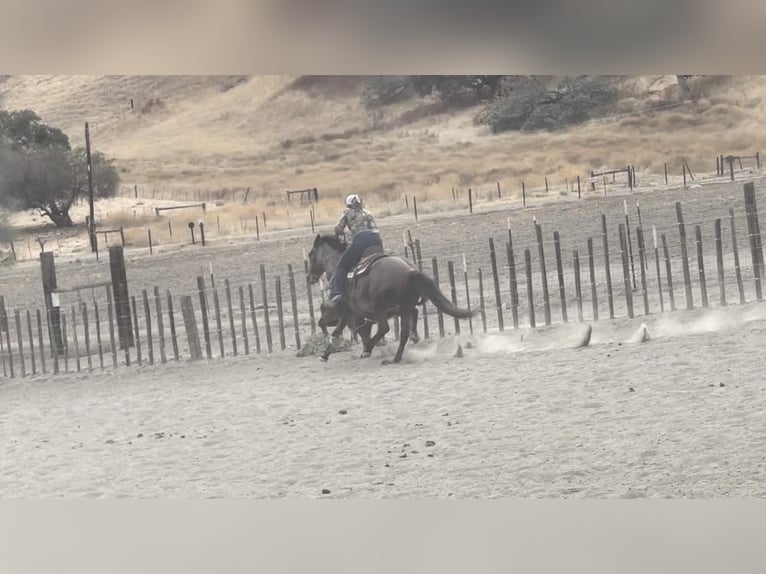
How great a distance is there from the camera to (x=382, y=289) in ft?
18.0

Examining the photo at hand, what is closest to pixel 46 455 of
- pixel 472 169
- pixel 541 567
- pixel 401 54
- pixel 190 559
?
pixel 190 559

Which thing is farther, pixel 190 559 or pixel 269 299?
pixel 269 299

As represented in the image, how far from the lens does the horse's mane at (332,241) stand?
17.7ft

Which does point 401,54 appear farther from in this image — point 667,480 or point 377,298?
point 377,298

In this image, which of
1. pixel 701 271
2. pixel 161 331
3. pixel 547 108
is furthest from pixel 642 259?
pixel 161 331

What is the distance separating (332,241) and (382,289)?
0.35 metres

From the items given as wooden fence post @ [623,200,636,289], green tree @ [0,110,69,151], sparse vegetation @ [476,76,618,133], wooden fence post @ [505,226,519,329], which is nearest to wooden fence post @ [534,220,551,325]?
wooden fence post @ [505,226,519,329]

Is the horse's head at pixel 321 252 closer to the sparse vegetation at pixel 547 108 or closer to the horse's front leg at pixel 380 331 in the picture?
the horse's front leg at pixel 380 331

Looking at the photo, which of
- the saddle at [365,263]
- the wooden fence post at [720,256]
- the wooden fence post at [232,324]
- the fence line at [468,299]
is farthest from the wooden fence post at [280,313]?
the wooden fence post at [720,256]

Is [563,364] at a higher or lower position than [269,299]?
lower

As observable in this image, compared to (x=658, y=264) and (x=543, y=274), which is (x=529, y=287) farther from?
(x=658, y=264)

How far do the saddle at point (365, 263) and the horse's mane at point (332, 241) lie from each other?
0.11m

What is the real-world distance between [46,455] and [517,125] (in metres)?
2.29

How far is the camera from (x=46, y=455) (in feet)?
14.6
